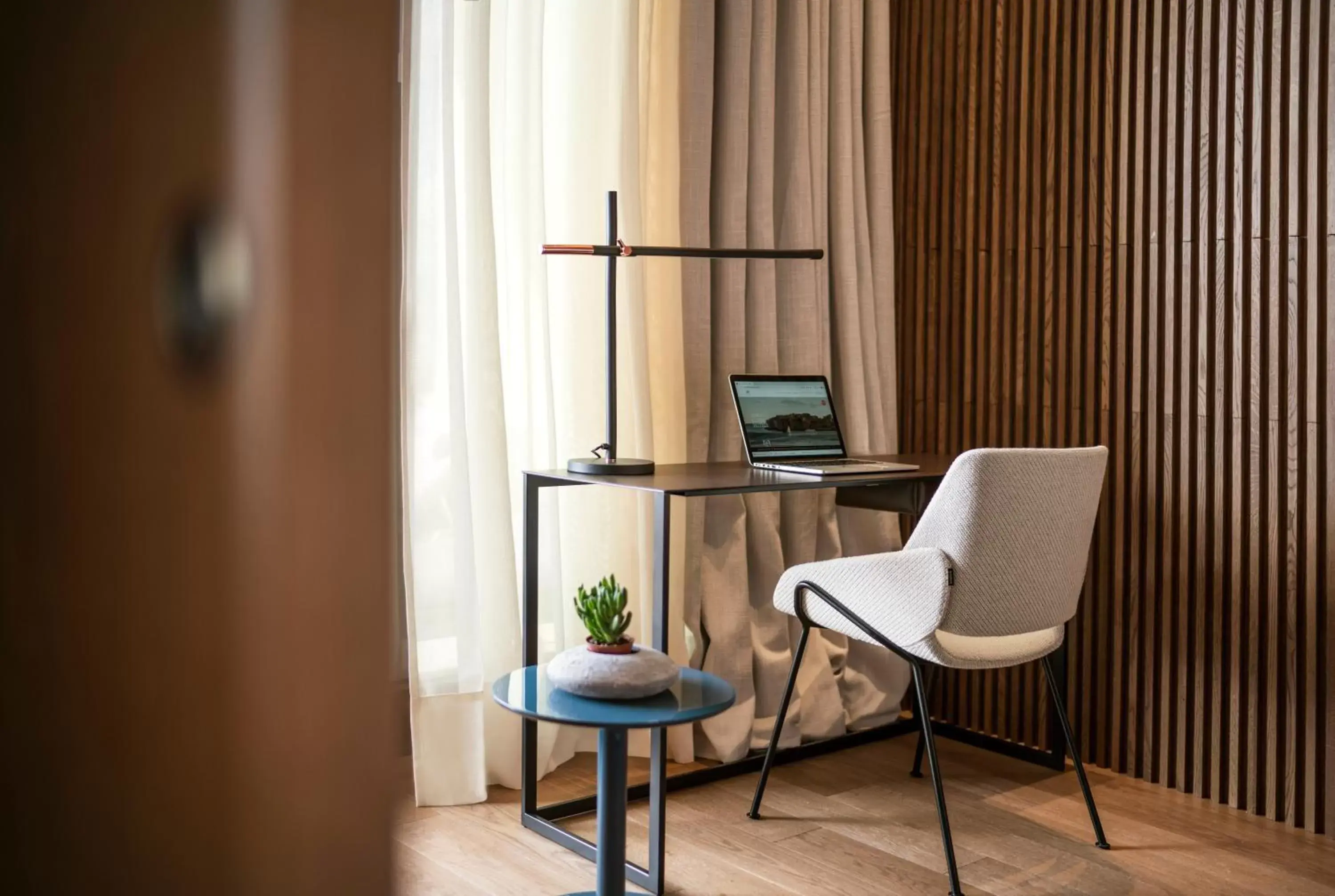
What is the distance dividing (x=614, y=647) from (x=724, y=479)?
56 cm

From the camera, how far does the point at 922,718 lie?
239 cm

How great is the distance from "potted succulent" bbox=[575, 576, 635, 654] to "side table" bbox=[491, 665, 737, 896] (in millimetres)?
97

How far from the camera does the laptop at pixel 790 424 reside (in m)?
2.80

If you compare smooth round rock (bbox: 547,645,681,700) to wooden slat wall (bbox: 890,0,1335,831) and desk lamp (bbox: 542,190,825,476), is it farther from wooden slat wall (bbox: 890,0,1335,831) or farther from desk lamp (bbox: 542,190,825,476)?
wooden slat wall (bbox: 890,0,1335,831)

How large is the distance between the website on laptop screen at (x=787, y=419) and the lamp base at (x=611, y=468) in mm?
355

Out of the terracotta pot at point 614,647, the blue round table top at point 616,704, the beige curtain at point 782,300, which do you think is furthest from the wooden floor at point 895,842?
the terracotta pot at point 614,647

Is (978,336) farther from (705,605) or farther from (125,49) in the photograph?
(125,49)

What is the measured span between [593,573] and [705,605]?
32 cm

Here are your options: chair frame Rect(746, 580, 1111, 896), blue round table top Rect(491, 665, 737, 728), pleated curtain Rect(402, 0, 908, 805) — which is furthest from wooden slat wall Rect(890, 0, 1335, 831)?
blue round table top Rect(491, 665, 737, 728)

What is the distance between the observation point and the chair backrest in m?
2.22

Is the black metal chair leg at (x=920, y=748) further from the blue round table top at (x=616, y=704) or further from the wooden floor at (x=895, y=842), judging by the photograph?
the blue round table top at (x=616, y=704)

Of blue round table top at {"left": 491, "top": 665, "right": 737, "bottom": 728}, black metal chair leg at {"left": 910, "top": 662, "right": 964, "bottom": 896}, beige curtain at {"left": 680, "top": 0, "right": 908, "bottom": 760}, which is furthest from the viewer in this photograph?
beige curtain at {"left": 680, "top": 0, "right": 908, "bottom": 760}

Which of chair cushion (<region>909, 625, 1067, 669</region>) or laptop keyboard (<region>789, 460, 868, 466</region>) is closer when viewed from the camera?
chair cushion (<region>909, 625, 1067, 669</region>)

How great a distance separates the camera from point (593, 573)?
2926 mm
